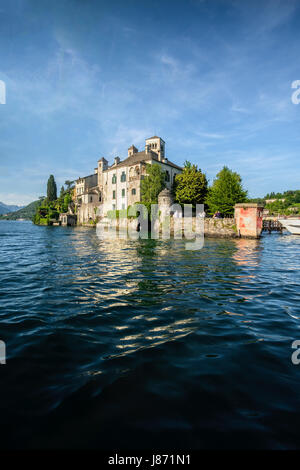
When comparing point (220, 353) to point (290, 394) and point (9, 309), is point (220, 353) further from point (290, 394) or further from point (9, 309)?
point (9, 309)

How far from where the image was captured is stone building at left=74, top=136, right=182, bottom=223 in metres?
49.6

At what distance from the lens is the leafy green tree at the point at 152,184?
148ft

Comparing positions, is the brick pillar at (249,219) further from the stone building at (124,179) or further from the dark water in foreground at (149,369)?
the stone building at (124,179)

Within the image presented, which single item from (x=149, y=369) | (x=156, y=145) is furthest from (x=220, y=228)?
(x=156, y=145)

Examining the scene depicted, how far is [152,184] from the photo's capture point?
148 feet

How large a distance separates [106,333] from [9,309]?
9.61 ft

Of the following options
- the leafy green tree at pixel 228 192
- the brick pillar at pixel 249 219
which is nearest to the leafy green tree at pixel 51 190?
the leafy green tree at pixel 228 192

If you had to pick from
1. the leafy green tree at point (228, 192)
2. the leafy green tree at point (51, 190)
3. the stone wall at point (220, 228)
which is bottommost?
the stone wall at point (220, 228)

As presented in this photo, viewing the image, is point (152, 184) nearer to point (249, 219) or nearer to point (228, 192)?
point (228, 192)

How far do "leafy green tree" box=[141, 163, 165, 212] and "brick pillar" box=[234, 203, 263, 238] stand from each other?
770 inches

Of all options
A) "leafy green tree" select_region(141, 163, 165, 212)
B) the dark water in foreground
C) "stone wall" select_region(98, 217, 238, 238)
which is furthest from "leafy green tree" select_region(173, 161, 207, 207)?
the dark water in foreground

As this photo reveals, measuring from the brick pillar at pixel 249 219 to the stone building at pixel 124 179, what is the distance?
82.4 feet

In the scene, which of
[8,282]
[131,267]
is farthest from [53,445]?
[131,267]

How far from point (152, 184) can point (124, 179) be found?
1022cm
